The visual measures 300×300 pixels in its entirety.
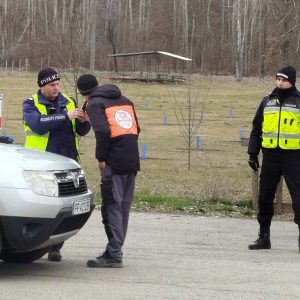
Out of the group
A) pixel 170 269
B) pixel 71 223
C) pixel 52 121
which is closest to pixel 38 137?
pixel 52 121

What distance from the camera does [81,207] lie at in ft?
23.7

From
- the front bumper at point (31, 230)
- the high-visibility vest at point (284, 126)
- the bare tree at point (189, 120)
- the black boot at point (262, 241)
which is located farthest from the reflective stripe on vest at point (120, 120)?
the bare tree at point (189, 120)

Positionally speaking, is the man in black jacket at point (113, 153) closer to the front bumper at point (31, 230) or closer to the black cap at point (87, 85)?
the black cap at point (87, 85)

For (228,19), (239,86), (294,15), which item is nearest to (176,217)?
(294,15)

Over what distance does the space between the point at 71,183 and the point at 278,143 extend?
8.78ft

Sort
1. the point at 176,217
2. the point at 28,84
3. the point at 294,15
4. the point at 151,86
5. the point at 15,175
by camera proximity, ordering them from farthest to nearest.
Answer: the point at 151,86, the point at 28,84, the point at 294,15, the point at 176,217, the point at 15,175

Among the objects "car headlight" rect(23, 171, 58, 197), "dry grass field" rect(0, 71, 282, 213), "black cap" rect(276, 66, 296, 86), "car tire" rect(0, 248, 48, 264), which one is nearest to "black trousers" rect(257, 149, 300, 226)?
"black cap" rect(276, 66, 296, 86)

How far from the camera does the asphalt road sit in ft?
21.6

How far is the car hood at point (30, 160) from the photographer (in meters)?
6.83

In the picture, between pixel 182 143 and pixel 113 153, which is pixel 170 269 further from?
pixel 182 143

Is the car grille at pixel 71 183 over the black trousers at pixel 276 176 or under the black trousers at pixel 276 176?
over

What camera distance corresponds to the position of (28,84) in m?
57.5

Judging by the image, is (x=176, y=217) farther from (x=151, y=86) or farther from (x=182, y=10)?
(x=182, y=10)

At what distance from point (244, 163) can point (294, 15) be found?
14.2 feet
